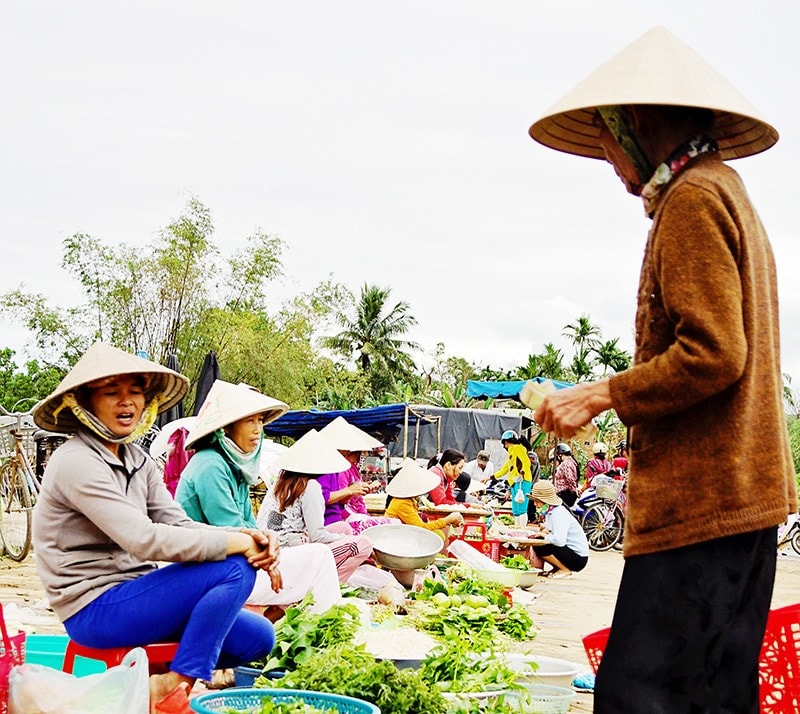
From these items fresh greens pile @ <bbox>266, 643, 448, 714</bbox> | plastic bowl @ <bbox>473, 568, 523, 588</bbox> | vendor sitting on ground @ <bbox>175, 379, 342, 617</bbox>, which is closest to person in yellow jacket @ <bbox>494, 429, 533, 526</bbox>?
plastic bowl @ <bbox>473, 568, 523, 588</bbox>

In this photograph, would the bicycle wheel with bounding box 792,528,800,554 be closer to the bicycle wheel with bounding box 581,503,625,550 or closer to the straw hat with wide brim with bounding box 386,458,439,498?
the bicycle wheel with bounding box 581,503,625,550

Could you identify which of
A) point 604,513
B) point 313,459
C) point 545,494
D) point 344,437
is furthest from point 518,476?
point 313,459

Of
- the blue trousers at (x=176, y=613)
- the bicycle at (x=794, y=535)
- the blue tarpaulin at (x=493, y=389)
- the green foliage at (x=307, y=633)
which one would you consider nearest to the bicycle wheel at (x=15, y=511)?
the green foliage at (x=307, y=633)

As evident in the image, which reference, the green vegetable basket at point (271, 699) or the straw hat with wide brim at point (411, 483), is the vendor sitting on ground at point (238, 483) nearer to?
the green vegetable basket at point (271, 699)

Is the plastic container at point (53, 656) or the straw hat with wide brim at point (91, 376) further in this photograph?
the plastic container at point (53, 656)

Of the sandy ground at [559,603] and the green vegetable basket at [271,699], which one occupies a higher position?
the green vegetable basket at [271,699]

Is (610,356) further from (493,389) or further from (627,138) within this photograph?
Answer: (627,138)

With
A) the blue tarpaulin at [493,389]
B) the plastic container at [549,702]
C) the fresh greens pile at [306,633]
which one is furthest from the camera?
the blue tarpaulin at [493,389]

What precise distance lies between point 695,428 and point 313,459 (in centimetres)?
563

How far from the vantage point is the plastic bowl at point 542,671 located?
464cm

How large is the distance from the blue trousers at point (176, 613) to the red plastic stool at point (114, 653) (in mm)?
39

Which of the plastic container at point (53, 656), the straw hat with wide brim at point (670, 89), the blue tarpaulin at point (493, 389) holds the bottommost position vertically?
the plastic container at point (53, 656)

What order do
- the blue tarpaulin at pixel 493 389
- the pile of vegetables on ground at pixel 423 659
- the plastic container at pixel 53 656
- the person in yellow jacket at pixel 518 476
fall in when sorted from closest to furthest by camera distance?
the pile of vegetables on ground at pixel 423 659 < the plastic container at pixel 53 656 < the person in yellow jacket at pixel 518 476 < the blue tarpaulin at pixel 493 389

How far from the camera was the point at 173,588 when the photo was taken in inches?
144
